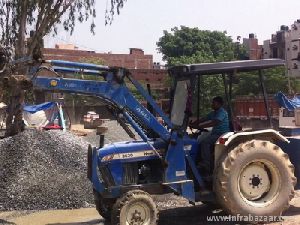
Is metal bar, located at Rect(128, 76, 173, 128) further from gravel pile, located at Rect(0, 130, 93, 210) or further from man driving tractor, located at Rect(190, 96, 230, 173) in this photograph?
gravel pile, located at Rect(0, 130, 93, 210)

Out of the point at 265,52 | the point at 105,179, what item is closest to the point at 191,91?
the point at 105,179

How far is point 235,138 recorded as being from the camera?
7012 mm

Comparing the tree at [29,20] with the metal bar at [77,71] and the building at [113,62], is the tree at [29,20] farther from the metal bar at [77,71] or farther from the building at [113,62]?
the building at [113,62]

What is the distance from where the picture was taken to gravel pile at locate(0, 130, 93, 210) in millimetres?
9109

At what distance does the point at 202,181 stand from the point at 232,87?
4.88 feet

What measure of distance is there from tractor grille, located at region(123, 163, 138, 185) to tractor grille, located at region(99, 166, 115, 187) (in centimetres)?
19

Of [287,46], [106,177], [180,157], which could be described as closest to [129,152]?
[106,177]

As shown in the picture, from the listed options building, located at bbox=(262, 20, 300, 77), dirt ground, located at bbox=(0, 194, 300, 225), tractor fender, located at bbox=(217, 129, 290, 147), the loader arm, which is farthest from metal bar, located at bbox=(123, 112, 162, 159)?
building, located at bbox=(262, 20, 300, 77)

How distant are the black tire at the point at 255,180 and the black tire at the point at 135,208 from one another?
3.23 ft

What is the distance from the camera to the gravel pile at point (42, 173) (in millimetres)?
9109

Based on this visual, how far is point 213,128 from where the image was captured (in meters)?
7.28

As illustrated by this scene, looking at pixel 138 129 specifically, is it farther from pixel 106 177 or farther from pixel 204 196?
pixel 204 196

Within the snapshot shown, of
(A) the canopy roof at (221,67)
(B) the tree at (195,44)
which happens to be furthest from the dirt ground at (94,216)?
(B) the tree at (195,44)

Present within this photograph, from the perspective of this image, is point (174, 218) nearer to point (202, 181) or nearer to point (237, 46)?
point (202, 181)
